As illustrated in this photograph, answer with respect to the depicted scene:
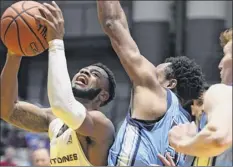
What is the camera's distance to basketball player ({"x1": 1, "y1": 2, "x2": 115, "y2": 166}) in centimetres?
436

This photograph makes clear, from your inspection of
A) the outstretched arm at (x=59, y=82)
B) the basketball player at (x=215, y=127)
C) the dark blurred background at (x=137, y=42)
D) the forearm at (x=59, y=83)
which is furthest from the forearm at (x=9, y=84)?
the dark blurred background at (x=137, y=42)

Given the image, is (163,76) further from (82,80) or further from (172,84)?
(82,80)

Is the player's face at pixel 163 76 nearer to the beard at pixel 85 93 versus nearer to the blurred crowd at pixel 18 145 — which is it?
the beard at pixel 85 93

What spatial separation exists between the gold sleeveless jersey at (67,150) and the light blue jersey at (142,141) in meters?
0.28

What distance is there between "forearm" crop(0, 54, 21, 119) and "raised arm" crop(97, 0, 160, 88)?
0.77 meters

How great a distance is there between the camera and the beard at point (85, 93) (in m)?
4.97

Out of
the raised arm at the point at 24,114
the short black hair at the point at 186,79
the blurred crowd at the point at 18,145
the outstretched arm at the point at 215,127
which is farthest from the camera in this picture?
the blurred crowd at the point at 18,145

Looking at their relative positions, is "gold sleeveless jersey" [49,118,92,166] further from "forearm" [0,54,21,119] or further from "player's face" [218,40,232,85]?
"player's face" [218,40,232,85]

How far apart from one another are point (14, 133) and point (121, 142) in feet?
27.4

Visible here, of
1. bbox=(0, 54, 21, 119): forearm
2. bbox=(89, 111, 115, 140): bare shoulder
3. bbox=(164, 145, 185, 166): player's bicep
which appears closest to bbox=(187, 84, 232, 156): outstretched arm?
bbox=(164, 145, 185, 166): player's bicep

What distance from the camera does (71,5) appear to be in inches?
568

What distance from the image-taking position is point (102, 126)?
4.80 meters

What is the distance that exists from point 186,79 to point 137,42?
8.02m

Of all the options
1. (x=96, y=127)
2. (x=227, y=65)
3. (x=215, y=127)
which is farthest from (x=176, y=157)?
(x=215, y=127)
